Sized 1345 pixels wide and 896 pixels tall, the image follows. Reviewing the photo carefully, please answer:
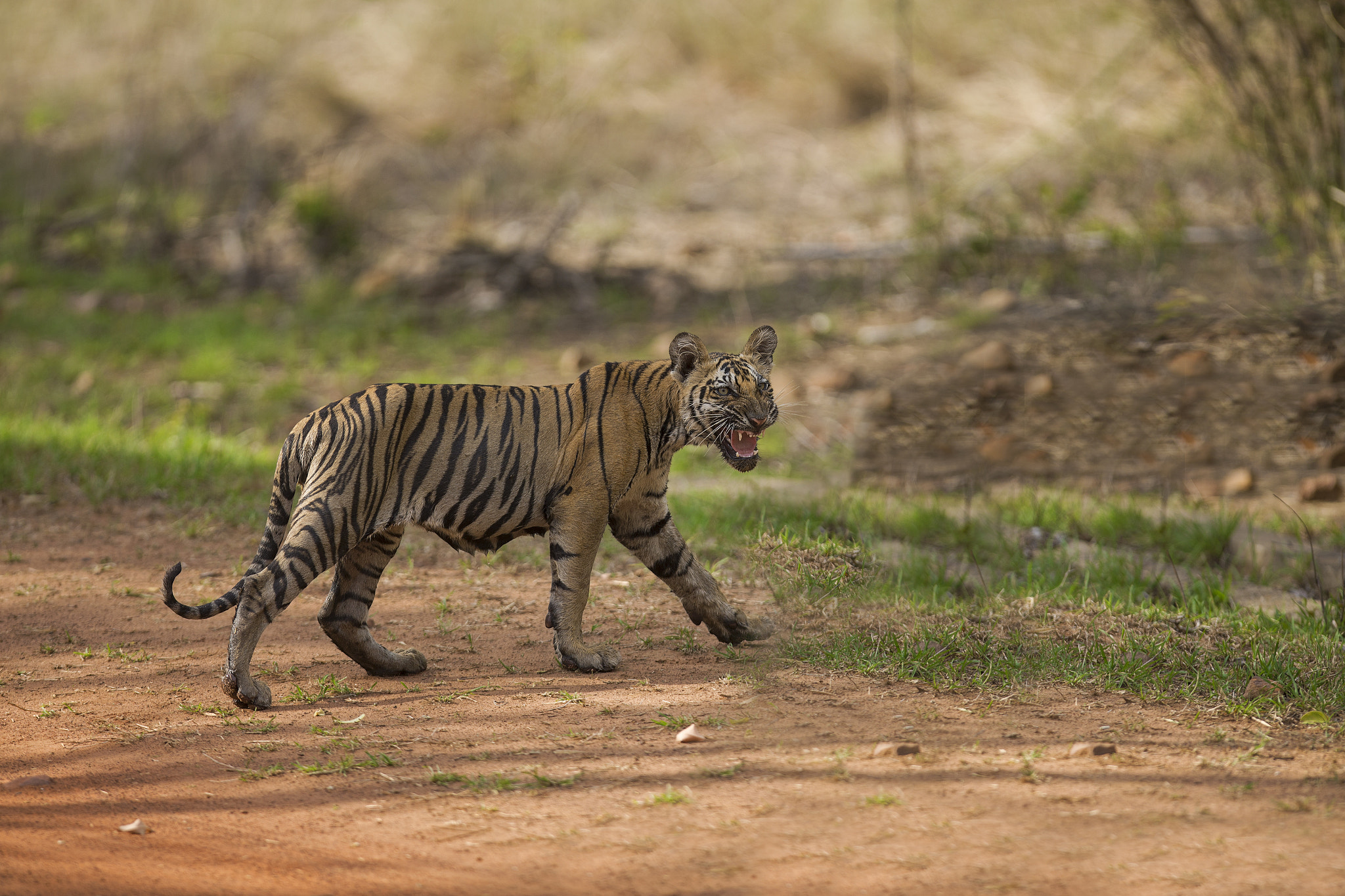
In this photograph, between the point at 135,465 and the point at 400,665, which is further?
the point at 135,465

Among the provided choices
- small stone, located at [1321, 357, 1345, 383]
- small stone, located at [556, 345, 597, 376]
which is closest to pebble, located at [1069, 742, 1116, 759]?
small stone, located at [1321, 357, 1345, 383]

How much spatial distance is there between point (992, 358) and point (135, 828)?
6.57 m

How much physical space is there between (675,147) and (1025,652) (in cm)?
1121

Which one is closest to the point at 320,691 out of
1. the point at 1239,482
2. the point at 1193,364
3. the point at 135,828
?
the point at 135,828

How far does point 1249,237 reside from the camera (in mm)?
10844

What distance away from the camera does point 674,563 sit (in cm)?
509

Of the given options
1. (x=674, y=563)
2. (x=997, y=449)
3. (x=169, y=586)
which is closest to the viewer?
(x=169, y=586)

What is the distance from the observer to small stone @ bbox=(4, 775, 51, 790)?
384cm

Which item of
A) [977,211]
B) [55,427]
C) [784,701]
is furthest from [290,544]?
[977,211]

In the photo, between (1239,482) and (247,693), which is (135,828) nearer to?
(247,693)

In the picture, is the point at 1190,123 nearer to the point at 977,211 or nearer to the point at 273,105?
the point at 977,211

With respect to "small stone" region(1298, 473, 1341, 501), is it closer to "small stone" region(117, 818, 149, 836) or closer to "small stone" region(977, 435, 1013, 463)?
"small stone" region(977, 435, 1013, 463)

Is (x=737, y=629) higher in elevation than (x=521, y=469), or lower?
lower

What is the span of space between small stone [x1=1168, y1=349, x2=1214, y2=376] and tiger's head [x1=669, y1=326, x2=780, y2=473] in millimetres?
3961
